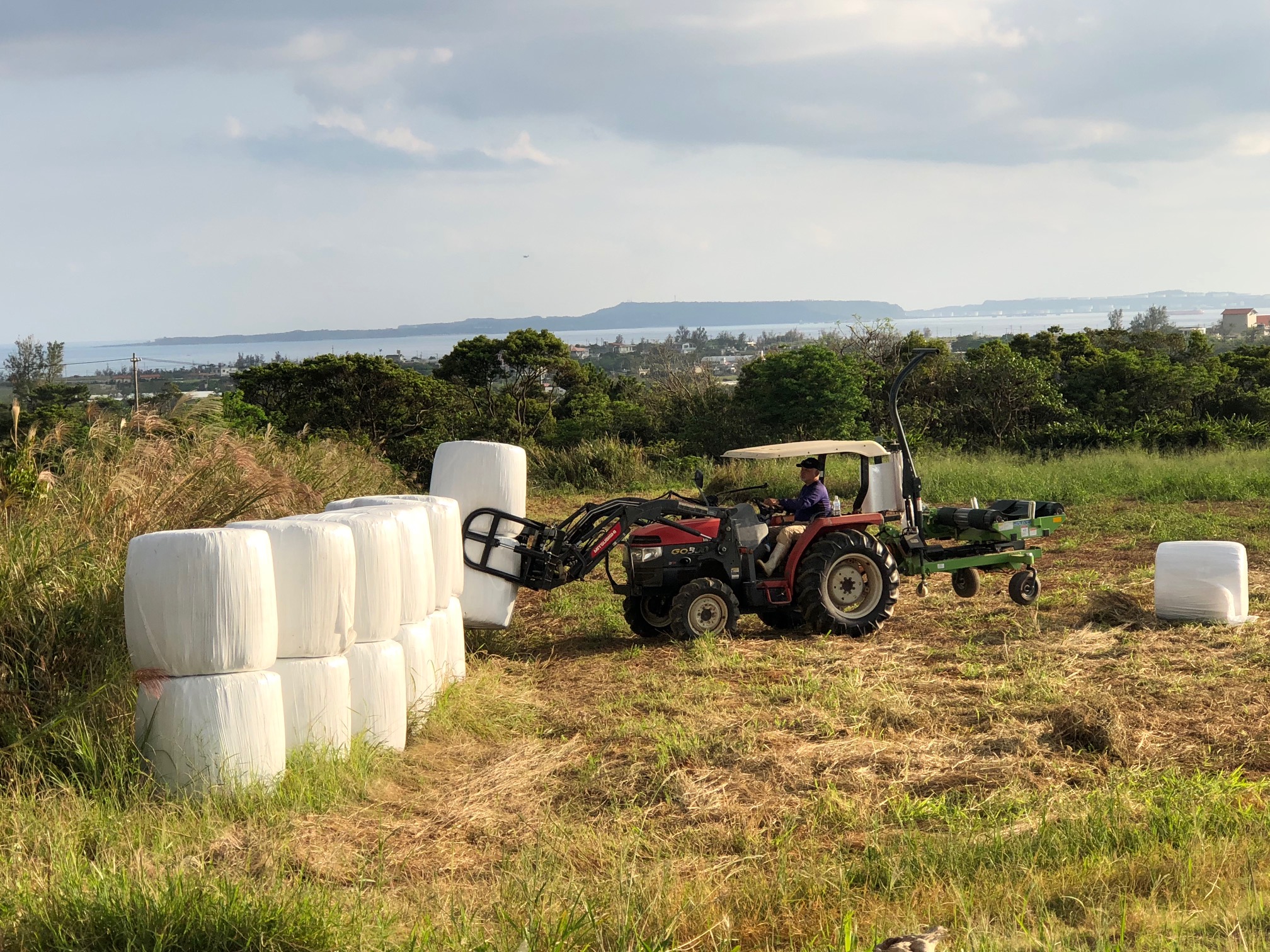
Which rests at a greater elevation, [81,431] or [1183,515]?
[81,431]

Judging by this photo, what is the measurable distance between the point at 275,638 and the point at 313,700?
0.41 meters

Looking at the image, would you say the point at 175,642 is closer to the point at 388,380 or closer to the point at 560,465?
the point at 560,465

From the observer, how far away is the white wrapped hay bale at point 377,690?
6176 millimetres

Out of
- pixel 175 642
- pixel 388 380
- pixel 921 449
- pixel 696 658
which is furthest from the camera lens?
pixel 388 380

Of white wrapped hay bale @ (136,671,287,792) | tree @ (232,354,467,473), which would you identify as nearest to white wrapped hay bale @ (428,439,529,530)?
white wrapped hay bale @ (136,671,287,792)

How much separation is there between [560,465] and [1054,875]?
1848 cm

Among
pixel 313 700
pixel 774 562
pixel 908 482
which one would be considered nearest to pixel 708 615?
pixel 774 562

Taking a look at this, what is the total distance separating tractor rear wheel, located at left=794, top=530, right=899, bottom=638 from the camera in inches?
386

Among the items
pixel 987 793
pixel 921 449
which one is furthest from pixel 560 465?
pixel 987 793

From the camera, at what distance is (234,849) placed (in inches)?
186

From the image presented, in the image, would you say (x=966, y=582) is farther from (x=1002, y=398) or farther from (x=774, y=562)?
(x=1002, y=398)

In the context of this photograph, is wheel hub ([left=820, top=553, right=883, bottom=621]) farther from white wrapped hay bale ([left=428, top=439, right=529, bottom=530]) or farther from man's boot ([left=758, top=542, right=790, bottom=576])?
white wrapped hay bale ([left=428, top=439, right=529, bottom=530])

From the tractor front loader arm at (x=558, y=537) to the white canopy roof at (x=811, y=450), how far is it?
0.61m

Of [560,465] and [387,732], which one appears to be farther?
[560,465]
